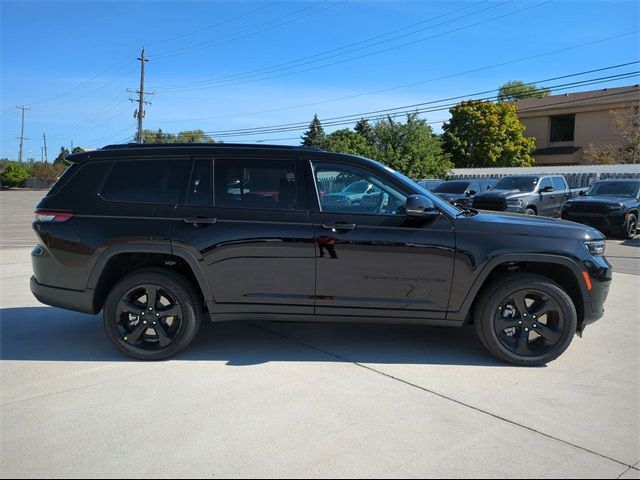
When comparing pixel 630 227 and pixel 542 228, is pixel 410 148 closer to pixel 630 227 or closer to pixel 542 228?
pixel 630 227

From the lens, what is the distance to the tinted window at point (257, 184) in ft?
15.4

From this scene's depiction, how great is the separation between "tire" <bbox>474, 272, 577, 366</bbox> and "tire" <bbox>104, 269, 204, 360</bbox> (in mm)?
2576

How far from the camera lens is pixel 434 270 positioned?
4543mm

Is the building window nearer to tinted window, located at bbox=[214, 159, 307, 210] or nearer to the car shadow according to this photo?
the car shadow

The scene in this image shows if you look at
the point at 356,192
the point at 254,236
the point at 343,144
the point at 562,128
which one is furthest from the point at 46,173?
the point at 356,192

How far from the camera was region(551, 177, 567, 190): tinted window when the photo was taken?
1845 centimetres

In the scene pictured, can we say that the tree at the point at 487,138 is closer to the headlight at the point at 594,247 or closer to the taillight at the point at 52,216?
the headlight at the point at 594,247

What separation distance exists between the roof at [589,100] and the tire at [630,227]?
29451 mm

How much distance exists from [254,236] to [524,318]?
248 cm

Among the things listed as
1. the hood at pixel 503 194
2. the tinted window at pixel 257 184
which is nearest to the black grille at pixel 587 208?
the hood at pixel 503 194

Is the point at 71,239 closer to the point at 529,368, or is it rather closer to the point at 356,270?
the point at 356,270

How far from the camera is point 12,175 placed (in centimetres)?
7788

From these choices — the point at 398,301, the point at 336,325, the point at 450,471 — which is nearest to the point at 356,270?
the point at 398,301

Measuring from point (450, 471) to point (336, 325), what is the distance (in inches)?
116
